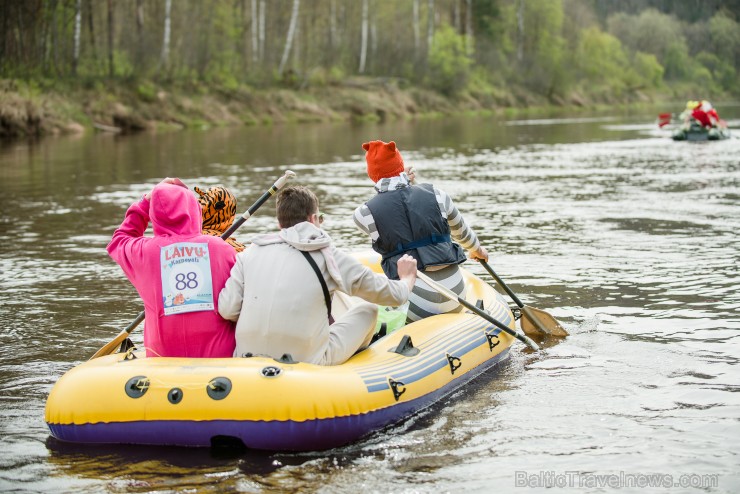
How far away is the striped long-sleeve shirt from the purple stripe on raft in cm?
158

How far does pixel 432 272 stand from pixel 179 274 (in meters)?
1.98

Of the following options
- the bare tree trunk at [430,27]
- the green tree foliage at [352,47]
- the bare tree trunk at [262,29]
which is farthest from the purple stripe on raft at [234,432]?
the bare tree trunk at [430,27]

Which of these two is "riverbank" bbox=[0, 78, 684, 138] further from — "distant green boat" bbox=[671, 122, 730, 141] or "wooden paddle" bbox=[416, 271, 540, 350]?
"wooden paddle" bbox=[416, 271, 540, 350]

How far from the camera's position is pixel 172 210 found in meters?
5.16

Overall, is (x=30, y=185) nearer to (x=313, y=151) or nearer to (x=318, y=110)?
(x=313, y=151)

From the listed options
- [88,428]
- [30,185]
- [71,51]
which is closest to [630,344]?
[88,428]

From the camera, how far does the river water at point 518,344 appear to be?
4688 mm

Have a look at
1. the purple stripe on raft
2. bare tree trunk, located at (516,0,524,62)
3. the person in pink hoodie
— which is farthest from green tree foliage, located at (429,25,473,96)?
the purple stripe on raft

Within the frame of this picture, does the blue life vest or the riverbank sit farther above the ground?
the riverbank

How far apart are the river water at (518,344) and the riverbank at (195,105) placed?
36.7 ft

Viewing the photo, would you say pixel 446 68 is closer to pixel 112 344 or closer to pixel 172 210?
pixel 112 344

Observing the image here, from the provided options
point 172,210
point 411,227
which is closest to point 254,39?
point 411,227

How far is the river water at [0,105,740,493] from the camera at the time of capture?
4.69 meters

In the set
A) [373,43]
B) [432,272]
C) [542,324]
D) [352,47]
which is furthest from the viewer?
[373,43]
